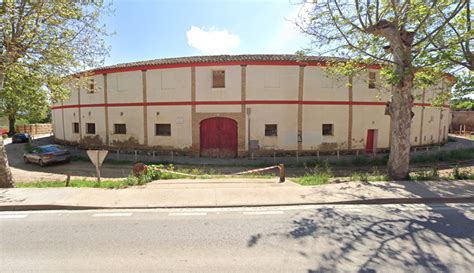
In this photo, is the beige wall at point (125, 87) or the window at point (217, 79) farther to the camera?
the beige wall at point (125, 87)

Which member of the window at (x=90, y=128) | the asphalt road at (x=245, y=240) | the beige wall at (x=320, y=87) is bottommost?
the asphalt road at (x=245, y=240)

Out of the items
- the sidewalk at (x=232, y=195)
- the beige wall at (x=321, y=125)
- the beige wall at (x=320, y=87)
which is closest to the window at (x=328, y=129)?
the beige wall at (x=321, y=125)

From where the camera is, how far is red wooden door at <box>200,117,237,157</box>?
16.7 meters

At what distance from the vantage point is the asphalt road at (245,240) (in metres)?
3.29

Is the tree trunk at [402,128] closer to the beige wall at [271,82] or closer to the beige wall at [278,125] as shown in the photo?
the beige wall at [278,125]

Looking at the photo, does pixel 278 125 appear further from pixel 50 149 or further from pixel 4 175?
pixel 50 149

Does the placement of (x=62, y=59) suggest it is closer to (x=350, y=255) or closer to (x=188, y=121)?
(x=188, y=121)

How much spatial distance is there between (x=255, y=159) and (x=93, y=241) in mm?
12408

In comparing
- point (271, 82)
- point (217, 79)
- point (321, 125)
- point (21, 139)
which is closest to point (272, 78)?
point (271, 82)

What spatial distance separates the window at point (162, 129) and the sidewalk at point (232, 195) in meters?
10.8

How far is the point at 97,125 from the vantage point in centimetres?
1975

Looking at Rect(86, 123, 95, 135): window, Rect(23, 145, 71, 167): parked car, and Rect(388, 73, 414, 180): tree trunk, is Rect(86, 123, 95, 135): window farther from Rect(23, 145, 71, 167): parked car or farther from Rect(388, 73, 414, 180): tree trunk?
Rect(388, 73, 414, 180): tree trunk

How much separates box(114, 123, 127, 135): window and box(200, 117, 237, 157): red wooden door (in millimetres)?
6553

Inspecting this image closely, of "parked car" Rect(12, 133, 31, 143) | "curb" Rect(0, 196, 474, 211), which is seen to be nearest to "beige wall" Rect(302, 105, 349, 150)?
"curb" Rect(0, 196, 474, 211)
